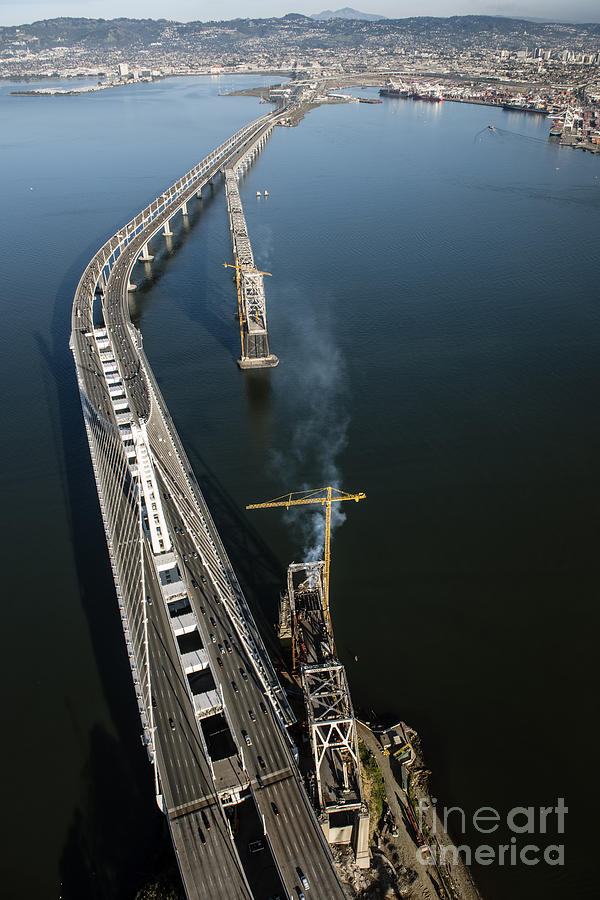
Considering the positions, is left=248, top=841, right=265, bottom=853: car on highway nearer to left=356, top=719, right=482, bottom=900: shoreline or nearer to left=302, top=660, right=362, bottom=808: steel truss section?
left=302, top=660, right=362, bottom=808: steel truss section

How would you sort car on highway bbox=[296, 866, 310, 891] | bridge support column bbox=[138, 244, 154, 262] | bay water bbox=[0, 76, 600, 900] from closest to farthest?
car on highway bbox=[296, 866, 310, 891]
bay water bbox=[0, 76, 600, 900]
bridge support column bbox=[138, 244, 154, 262]

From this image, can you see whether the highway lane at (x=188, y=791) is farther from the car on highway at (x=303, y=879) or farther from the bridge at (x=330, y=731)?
the bridge at (x=330, y=731)

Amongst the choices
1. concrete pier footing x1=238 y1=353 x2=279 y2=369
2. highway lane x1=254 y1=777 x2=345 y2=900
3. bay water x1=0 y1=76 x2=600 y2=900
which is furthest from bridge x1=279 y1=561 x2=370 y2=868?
concrete pier footing x1=238 y1=353 x2=279 y2=369

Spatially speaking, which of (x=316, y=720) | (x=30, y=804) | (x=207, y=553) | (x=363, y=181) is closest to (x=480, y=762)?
(x=316, y=720)

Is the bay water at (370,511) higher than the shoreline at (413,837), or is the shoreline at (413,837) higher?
the bay water at (370,511)

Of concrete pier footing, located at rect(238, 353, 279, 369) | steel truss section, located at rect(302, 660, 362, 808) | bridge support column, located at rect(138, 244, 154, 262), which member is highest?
bridge support column, located at rect(138, 244, 154, 262)

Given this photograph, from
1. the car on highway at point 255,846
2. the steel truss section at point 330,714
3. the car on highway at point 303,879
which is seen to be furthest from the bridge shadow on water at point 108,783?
the steel truss section at point 330,714

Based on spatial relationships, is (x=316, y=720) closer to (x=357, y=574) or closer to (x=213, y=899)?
(x=213, y=899)
